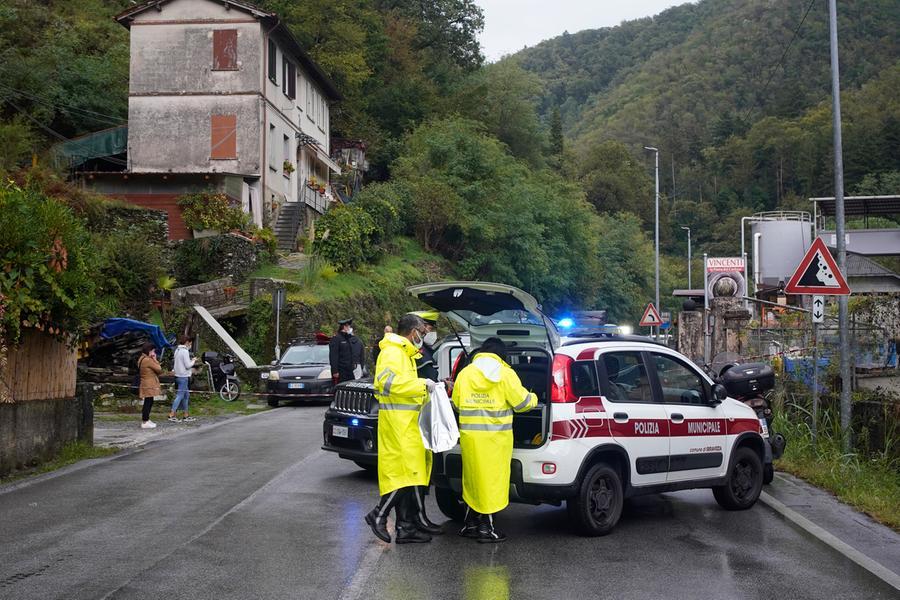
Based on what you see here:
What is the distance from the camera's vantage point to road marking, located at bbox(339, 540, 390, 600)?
22.0ft

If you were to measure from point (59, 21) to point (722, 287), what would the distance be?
34885 mm

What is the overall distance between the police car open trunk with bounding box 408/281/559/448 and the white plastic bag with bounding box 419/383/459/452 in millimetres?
727

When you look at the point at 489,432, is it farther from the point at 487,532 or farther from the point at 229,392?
the point at 229,392

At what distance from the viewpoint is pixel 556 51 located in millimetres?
146750

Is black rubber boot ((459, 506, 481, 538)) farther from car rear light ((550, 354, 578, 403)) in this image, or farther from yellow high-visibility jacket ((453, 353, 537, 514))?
car rear light ((550, 354, 578, 403))

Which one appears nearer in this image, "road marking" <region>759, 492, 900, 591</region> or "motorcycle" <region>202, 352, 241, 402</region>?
"road marking" <region>759, 492, 900, 591</region>

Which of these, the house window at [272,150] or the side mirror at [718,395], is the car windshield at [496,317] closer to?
the side mirror at [718,395]

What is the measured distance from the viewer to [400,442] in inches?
328

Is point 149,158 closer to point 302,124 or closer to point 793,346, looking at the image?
point 302,124

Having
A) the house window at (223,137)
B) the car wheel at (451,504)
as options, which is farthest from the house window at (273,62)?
the car wheel at (451,504)

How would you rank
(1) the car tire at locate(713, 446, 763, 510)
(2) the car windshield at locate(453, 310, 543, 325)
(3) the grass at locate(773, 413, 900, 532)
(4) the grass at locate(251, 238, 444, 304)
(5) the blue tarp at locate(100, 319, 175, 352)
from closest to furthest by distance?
(2) the car windshield at locate(453, 310, 543, 325) < (1) the car tire at locate(713, 446, 763, 510) < (3) the grass at locate(773, 413, 900, 532) < (5) the blue tarp at locate(100, 319, 175, 352) < (4) the grass at locate(251, 238, 444, 304)

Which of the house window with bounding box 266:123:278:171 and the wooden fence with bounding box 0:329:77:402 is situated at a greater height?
the house window with bounding box 266:123:278:171

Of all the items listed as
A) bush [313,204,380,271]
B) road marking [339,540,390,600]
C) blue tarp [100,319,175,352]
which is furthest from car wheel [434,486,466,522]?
bush [313,204,380,271]

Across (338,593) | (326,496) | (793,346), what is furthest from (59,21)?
(338,593)
